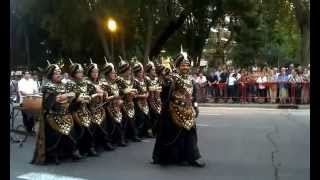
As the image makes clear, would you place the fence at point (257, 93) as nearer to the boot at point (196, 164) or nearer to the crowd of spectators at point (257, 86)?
the crowd of spectators at point (257, 86)

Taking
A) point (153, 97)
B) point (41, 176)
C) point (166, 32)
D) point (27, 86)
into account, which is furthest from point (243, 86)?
point (41, 176)

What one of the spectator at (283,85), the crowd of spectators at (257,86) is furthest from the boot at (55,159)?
the spectator at (283,85)

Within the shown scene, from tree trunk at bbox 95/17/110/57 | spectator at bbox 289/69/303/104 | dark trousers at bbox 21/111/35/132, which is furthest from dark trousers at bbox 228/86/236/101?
dark trousers at bbox 21/111/35/132

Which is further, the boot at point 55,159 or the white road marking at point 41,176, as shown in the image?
the boot at point 55,159

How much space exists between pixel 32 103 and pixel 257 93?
11.7 meters

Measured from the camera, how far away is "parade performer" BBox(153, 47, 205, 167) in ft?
28.6

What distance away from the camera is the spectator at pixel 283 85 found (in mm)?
21109

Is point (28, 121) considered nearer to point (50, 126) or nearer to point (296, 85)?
point (50, 126)

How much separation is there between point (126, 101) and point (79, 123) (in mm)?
1892

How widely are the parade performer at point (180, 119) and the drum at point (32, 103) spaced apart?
4.68m

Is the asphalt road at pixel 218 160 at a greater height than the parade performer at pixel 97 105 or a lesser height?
lesser

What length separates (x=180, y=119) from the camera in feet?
28.6
